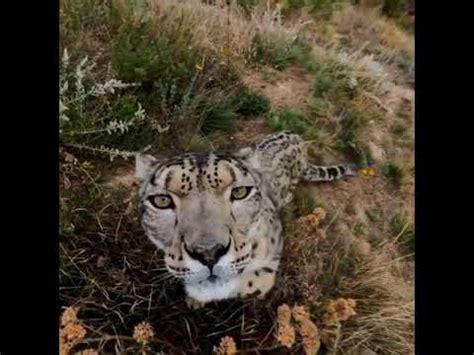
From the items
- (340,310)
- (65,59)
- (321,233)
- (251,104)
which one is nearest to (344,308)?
(340,310)

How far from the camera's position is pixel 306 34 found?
9.74ft

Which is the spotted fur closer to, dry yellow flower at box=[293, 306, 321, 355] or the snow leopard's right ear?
the snow leopard's right ear

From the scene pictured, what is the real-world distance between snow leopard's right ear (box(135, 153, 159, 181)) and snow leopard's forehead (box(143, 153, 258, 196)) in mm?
30

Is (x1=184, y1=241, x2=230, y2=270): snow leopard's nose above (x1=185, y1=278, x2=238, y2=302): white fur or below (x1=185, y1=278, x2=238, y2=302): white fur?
above

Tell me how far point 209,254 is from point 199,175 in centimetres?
26

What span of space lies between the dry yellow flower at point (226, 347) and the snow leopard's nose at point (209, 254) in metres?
0.27

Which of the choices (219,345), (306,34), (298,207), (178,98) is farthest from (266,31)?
(219,345)

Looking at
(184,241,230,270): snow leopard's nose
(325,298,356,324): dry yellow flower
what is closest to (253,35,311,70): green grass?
(184,241,230,270): snow leopard's nose

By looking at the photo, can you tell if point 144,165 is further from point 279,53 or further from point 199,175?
point 279,53

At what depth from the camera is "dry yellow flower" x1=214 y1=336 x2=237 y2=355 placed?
8.88 feet

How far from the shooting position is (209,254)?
8.55ft
